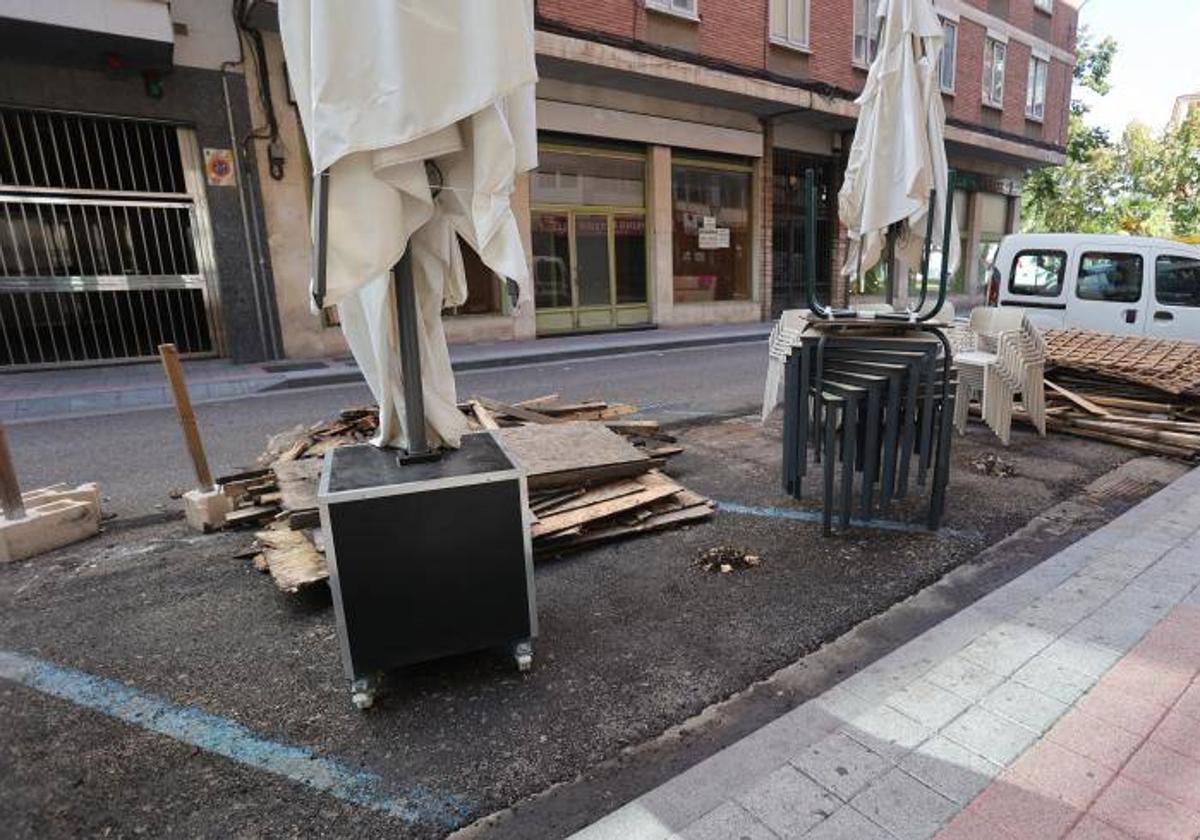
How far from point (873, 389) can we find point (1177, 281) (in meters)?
6.72

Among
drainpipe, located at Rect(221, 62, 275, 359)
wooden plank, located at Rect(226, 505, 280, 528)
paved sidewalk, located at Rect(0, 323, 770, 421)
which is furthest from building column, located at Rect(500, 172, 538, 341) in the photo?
wooden plank, located at Rect(226, 505, 280, 528)

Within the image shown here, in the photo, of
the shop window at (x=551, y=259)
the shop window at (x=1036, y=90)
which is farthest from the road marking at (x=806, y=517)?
the shop window at (x=1036, y=90)

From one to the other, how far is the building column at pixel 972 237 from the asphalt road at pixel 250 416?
16.1 meters

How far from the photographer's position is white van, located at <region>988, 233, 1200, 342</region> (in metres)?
7.79

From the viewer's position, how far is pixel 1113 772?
6.86 feet

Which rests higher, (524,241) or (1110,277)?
(524,241)

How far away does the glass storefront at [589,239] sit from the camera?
1391cm

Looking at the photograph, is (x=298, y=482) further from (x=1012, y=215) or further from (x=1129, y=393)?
(x=1012, y=215)

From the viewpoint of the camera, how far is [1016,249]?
8.84 meters

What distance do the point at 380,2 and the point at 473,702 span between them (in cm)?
244

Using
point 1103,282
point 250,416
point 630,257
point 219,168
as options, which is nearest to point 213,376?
point 250,416

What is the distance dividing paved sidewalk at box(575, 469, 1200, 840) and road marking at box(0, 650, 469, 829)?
54 centimetres

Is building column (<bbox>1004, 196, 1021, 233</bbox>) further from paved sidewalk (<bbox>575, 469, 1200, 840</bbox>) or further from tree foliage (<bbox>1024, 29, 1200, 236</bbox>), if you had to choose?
paved sidewalk (<bbox>575, 469, 1200, 840</bbox>)

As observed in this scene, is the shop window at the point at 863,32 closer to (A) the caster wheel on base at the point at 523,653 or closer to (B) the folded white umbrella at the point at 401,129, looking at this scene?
(B) the folded white umbrella at the point at 401,129
